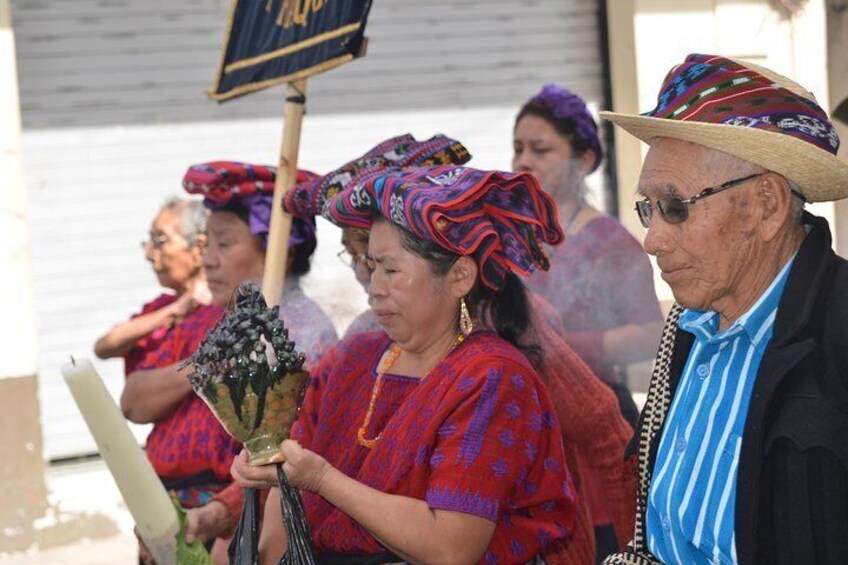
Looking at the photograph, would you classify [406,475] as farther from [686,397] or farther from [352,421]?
[686,397]

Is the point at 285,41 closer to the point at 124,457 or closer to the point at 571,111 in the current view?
the point at 571,111

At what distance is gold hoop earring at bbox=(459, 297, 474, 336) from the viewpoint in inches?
119

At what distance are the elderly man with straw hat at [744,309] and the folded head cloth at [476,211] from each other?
481mm

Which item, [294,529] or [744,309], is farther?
[294,529]

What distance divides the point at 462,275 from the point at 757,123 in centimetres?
89

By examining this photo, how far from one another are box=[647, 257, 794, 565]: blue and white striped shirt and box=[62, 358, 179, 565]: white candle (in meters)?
1.34

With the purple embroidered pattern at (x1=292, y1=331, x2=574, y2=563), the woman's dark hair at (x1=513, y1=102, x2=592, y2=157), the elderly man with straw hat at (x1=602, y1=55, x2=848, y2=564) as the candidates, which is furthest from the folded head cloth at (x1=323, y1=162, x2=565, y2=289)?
the woman's dark hair at (x1=513, y1=102, x2=592, y2=157)

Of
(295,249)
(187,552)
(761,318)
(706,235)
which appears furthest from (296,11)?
(761,318)

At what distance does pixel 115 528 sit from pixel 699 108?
643cm

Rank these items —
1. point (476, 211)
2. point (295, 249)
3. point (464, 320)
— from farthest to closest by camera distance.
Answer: point (295, 249) → point (464, 320) → point (476, 211)

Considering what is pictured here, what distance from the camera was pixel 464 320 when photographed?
3.04 metres

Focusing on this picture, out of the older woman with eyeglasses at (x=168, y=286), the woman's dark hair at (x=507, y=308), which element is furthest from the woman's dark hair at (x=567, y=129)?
the woman's dark hair at (x=507, y=308)

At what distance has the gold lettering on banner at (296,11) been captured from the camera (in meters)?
3.82

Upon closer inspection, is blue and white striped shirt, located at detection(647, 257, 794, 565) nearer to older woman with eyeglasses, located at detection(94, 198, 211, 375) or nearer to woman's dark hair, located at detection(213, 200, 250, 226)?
woman's dark hair, located at detection(213, 200, 250, 226)
